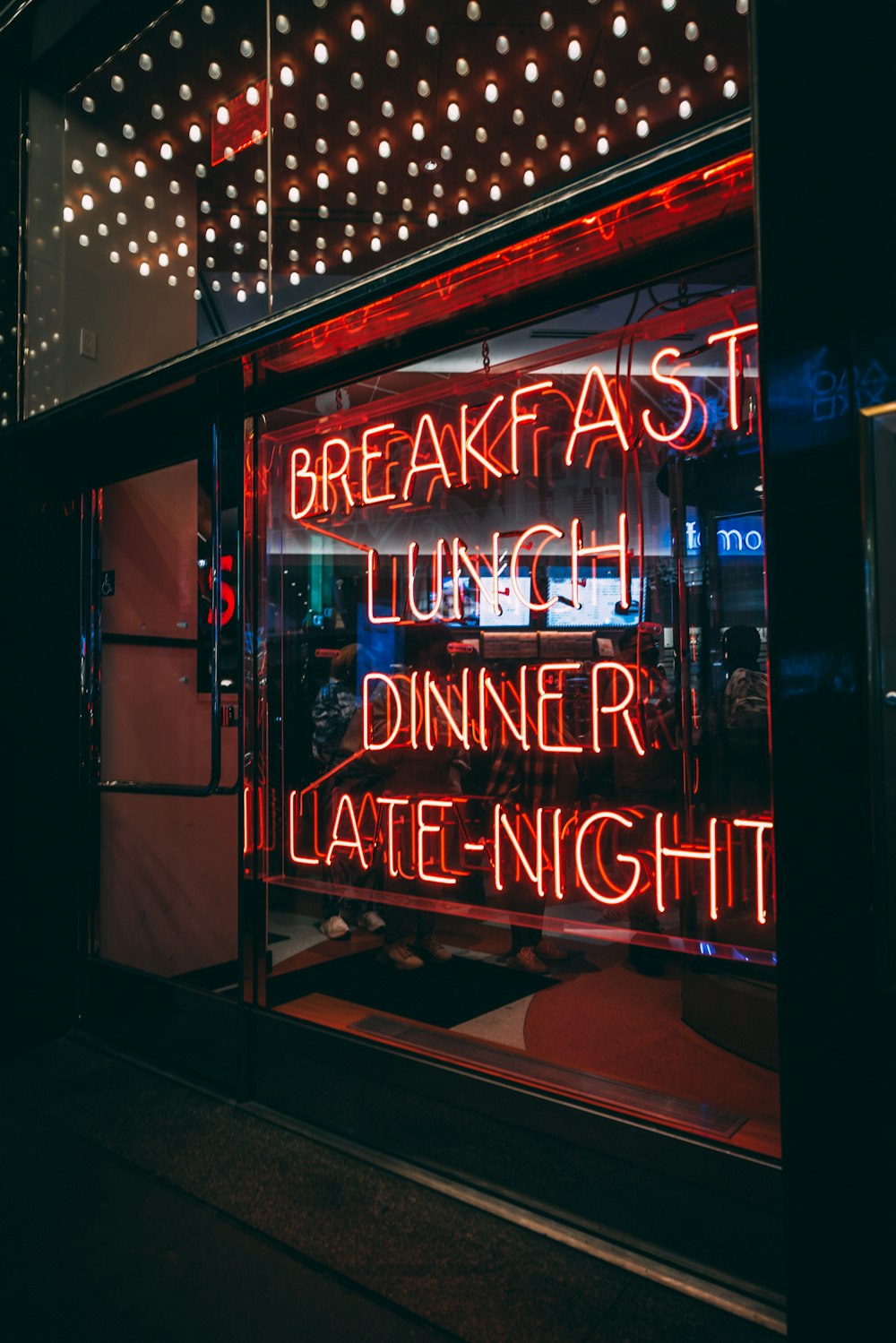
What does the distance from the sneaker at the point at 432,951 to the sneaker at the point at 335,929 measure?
0.63m

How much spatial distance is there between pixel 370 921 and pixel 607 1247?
126 inches

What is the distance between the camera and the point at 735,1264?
6.97 feet

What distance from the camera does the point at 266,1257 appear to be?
2213mm

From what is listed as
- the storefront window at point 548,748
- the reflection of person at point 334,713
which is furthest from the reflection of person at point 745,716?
the reflection of person at point 334,713

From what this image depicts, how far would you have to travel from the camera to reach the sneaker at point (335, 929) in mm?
5094

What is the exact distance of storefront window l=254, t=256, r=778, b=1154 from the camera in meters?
2.94

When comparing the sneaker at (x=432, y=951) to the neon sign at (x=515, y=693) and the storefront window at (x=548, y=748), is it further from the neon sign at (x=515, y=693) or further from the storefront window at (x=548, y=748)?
the neon sign at (x=515, y=693)

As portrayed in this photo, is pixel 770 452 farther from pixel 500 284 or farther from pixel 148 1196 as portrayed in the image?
pixel 148 1196

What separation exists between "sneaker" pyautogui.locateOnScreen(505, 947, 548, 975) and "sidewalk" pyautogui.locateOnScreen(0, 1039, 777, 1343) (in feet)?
5.92

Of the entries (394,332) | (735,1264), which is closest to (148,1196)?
(735,1264)

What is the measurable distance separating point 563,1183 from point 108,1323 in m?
1.26

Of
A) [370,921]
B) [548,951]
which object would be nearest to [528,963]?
[548,951]

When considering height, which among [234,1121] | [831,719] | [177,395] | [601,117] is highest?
[601,117]

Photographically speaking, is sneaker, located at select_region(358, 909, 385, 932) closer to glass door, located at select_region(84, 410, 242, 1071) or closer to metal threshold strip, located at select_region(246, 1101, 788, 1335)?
glass door, located at select_region(84, 410, 242, 1071)
